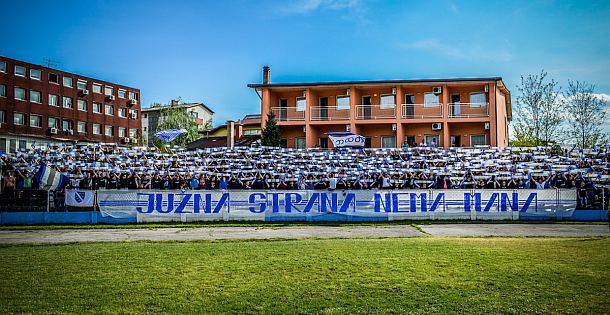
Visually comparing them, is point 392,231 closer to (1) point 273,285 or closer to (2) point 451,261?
(2) point 451,261

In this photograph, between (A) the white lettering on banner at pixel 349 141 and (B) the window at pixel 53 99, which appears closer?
(A) the white lettering on banner at pixel 349 141

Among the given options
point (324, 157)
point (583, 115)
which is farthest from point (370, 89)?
point (583, 115)

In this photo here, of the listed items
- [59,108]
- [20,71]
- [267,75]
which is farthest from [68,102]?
[267,75]

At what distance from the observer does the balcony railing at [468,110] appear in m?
39.6

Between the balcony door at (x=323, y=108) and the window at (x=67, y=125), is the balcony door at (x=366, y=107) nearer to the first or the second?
the balcony door at (x=323, y=108)

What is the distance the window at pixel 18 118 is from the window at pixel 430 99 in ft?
149

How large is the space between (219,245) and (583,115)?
138 feet

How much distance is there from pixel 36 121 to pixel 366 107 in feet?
135

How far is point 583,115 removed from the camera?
46.1m

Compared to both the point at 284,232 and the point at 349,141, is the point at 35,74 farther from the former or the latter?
the point at 284,232

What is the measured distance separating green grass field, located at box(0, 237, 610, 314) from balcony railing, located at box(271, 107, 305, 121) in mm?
29357

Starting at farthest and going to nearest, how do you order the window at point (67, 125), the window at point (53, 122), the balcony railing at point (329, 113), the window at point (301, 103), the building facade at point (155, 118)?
the building facade at point (155, 118) → the window at point (67, 125) → the window at point (53, 122) → the window at point (301, 103) → the balcony railing at point (329, 113)

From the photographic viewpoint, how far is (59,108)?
6394 cm

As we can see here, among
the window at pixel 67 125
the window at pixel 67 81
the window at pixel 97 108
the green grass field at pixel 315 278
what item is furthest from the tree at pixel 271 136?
the window at pixel 97 108
